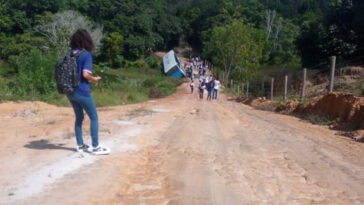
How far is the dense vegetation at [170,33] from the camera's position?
1221 inches

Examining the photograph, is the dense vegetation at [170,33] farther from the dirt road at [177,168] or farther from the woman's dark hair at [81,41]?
the woman's dark hair at [81,41]

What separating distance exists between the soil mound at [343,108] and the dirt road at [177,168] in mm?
2142

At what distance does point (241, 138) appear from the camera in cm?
830

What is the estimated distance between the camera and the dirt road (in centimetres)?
437

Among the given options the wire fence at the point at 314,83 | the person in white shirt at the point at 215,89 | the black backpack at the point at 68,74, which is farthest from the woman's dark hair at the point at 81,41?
the person in white shirt at the point at 215,89

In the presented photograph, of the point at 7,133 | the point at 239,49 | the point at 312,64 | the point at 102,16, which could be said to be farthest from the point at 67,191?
the point at 102,16

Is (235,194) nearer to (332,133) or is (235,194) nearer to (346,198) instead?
(346,198)

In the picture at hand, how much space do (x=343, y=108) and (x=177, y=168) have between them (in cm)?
772

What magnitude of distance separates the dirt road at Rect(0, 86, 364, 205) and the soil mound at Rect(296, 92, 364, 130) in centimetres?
214

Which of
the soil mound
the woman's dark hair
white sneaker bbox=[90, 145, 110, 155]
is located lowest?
white sneaker bbox=[90, 145, 110, 155]

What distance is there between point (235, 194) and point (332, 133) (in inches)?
244

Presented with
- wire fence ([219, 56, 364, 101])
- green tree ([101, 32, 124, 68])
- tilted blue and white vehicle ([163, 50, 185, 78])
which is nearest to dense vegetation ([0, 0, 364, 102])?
green tree ([101, 32, 124, 68])

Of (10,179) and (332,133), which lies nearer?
(10,179)

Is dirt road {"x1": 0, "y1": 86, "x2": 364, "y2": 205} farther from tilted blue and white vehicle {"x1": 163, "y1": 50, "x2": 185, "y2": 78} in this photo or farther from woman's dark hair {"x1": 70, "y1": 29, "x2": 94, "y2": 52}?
Result: tilted blue and white vehicle {"x1": 163, "y1": 50, "x2": 185, "y2": 78}
